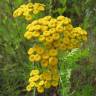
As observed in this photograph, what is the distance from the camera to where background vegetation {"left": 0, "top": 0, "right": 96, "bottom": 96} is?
365cm

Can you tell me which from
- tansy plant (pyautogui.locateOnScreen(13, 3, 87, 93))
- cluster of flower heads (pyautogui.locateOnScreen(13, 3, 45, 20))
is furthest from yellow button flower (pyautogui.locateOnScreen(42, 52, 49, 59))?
cluster of flower heads (pyautogui.locateOnScreen(13, 3, 45, 20))

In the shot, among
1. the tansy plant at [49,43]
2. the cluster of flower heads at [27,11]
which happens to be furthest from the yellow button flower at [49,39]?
the cluster of flower heads at [27,11]

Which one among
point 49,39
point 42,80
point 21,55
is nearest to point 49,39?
point 49,39

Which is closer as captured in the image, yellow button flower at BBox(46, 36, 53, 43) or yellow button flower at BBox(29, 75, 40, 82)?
yellow button flower at BBox(46, 36, 53, 43)

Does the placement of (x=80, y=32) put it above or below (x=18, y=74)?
above

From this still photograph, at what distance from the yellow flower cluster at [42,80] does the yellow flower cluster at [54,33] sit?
25 cm

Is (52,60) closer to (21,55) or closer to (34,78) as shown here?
(34,78)

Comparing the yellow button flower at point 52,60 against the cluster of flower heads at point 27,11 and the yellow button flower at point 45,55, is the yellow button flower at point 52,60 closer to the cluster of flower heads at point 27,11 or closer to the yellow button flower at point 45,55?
the yellow button flower at point 45,55

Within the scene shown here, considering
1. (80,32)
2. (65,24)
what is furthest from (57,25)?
(80,32)

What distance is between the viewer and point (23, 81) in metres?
3.84

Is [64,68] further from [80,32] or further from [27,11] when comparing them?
[27,11]

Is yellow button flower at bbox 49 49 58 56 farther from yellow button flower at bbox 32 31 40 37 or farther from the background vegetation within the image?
the background vegetation

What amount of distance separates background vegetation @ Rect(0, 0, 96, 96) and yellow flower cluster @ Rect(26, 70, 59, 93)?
0.36m

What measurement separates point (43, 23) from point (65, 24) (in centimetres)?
17
